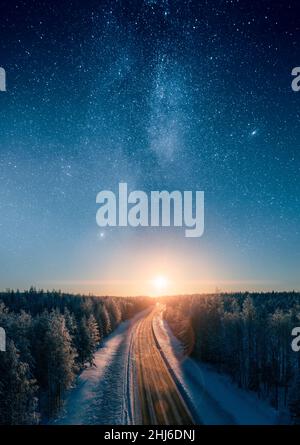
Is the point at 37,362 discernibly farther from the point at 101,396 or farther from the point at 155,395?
the point at 155,395

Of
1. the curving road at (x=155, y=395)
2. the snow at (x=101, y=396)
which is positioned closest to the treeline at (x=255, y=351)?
the curving road at (x=155, y=395)

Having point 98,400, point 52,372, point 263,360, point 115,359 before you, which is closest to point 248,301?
point 263,360

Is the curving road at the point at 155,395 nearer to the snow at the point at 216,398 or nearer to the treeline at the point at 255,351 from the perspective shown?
the snow at the point at 216,398

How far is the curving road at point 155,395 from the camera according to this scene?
24984 millimetres

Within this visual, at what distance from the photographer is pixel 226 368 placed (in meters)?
45.0

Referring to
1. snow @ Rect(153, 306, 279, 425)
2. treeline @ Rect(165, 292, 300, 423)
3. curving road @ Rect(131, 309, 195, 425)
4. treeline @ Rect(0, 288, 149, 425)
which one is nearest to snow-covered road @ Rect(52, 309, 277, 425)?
snow @ Rect(153, 306, 279, 425)

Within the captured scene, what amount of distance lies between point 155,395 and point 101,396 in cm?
555

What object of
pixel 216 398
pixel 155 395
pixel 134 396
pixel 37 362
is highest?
pixel 37 362

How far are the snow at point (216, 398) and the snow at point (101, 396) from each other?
248 inches

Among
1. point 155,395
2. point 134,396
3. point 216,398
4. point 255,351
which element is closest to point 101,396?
point 134,396

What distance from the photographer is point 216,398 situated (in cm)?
3084

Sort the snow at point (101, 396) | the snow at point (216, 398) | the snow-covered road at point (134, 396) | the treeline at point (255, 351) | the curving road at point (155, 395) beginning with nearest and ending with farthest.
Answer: the curving road at point (155, 395) → the snow at point (101, 396) → the snow-covered road at point (134, 396) → the snow at point (216, 398) → the treeline at point (255, 351)
